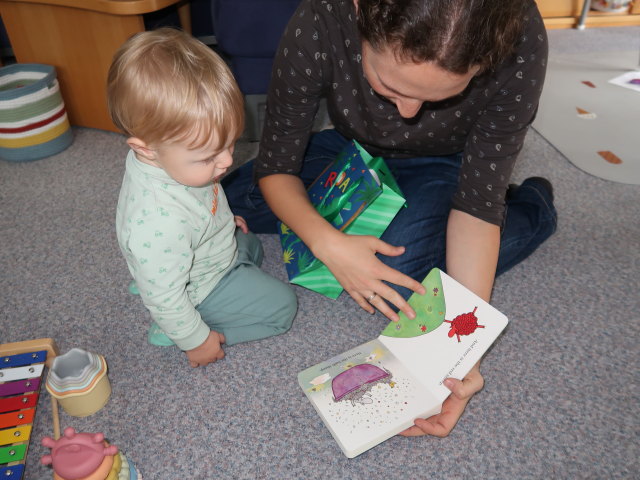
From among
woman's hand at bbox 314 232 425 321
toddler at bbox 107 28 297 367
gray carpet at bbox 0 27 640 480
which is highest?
toddler at bbox 107 28 297 367

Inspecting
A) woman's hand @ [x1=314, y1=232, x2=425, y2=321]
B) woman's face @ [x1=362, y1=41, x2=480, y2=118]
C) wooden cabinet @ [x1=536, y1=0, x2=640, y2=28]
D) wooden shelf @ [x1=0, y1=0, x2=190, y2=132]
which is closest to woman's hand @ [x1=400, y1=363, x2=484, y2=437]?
woman's hand @ [x1=314, y1=232, x2=425, y2=321]

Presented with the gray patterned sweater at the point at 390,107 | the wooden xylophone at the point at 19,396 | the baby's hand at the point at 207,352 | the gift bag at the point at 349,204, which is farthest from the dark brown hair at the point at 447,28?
the wooden xylophone at the point at 19,396

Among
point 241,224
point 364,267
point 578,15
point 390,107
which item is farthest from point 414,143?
point 578,15

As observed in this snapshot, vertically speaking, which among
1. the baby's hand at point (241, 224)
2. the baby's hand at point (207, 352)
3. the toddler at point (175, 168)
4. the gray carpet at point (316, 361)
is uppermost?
the toddler at point (175, 168)

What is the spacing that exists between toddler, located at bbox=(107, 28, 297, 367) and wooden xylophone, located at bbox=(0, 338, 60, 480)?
0.77 feet

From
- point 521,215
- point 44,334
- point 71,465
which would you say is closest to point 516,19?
point 521,215

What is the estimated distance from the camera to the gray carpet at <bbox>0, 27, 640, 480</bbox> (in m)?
0.79

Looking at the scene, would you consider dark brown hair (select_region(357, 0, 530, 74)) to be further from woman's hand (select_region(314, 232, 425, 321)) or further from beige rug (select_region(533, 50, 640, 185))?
beige rug (select_region(533, 50, 640, 185))

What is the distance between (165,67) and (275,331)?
0.53 m

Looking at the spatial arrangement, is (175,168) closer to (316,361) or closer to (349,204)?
(349,204)

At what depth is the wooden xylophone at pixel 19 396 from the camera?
72 cm

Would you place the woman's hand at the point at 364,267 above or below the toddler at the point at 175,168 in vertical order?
below

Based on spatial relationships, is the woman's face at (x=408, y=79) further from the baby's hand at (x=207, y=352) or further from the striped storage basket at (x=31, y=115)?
the striped storage basket at (x=31, y=115)

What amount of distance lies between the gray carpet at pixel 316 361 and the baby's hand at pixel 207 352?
0.02m
